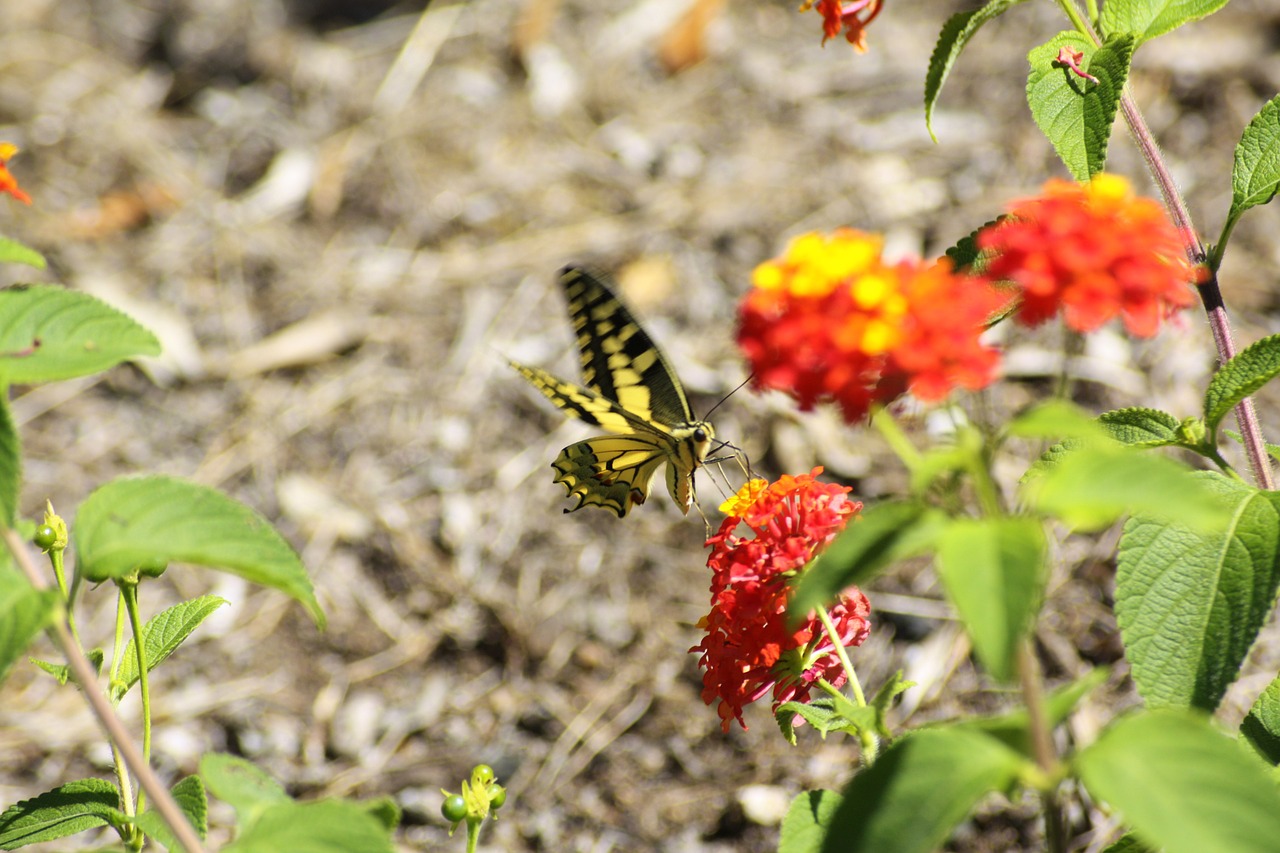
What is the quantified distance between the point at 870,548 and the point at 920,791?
0.23 meters

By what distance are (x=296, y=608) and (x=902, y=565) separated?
1934mm

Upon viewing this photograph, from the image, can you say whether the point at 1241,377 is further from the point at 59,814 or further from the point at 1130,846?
the point at 59,814

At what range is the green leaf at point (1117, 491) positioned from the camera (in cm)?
96

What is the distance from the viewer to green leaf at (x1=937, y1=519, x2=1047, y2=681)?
91 cm

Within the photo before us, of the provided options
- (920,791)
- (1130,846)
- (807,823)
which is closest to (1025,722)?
(920,791)

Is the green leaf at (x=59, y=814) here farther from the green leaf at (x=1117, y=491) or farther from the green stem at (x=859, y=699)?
the green leaf at (x=1117, y=491)

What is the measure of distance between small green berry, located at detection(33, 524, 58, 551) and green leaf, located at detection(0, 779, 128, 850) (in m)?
0.35

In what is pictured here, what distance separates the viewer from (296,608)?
364 centimetres

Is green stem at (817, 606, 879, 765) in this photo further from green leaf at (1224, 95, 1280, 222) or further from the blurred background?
the blurred background

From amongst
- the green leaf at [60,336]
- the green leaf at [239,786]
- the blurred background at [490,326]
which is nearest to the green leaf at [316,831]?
the green leaf at [239,786]

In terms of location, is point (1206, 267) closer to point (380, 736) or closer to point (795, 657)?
point (795, 657)

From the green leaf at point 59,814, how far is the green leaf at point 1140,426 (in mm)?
1529

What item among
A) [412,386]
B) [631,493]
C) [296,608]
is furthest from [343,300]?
[631,493]

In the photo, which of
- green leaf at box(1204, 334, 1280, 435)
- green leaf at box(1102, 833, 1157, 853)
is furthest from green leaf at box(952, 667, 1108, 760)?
green leaf at box(1204, 334, 1280, 435)
